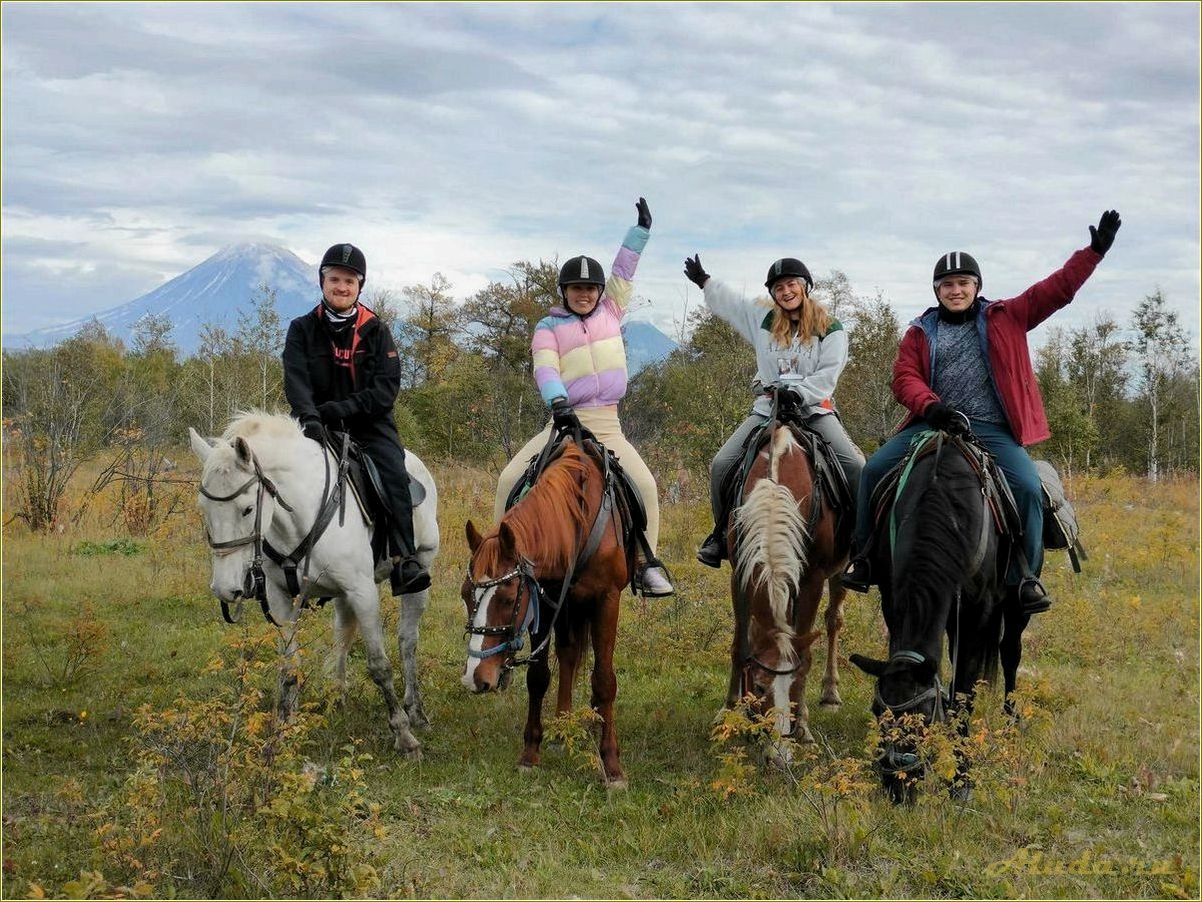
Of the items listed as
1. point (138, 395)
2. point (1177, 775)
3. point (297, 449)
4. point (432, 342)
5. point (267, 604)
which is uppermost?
point (432, 342)

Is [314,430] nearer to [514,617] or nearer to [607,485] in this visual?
[607,485]

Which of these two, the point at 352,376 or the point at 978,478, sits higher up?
the point at 352,376

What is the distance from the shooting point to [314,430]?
6.25 meters

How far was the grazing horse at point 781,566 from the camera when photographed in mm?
5195

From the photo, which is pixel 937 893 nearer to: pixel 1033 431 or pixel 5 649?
pixel 1033 431

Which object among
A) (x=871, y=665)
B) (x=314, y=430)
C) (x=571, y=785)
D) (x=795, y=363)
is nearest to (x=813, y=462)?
(x=795, y=363)

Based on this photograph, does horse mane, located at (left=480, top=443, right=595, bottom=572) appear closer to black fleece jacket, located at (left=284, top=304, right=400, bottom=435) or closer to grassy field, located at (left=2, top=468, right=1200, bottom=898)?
Answer: grassy field, located at (left=2, top=468, right=1200, bottom=898)

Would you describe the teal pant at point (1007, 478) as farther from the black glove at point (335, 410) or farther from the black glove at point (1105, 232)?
the black glove at point (335, 410)

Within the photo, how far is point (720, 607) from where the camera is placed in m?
9.51

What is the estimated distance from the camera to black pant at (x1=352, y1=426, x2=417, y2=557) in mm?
6457

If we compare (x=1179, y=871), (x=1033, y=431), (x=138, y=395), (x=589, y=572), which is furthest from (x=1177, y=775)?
(x=138, y=395)

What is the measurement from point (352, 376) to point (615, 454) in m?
1.90

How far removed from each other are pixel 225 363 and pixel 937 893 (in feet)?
60.2

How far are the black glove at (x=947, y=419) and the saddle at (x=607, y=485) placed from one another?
188cm
